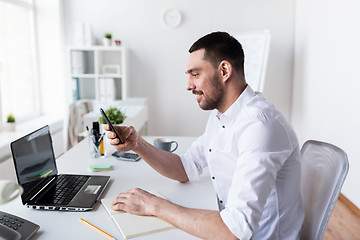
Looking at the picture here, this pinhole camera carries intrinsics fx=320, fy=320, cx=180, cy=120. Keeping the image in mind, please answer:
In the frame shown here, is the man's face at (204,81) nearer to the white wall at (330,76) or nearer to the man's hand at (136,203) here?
the man's hand at (136,203)

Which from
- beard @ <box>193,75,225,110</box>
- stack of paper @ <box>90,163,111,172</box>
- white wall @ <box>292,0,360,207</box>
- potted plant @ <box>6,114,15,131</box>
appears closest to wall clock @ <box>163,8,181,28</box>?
white wall @ <box>292,0,360,207</box>

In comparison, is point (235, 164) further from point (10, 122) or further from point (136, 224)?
point (10, 122)

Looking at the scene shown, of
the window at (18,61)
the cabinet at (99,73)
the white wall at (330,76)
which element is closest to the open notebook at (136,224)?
the white wall at (330,76)

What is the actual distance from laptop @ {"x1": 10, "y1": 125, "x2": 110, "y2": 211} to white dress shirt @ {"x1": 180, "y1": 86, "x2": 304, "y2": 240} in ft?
1.34

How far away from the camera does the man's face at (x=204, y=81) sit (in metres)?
1.15

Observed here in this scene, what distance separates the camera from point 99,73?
13.2 feet

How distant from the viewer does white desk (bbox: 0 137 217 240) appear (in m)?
0.92

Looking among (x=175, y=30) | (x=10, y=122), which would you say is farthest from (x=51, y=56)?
(x=175, y=30)

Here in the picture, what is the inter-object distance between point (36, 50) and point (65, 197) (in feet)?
11.1

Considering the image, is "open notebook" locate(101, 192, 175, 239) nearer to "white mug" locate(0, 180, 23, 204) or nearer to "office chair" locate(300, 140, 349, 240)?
"white mug" locate(0, 180, 23, 204)

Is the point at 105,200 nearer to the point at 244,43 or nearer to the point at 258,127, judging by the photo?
the point at 258,127

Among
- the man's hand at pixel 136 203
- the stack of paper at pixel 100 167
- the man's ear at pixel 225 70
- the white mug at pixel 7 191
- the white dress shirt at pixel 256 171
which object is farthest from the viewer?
the stack of paper at pixel 100 167

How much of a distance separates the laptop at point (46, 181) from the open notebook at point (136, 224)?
0.39ft

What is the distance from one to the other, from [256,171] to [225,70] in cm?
39
